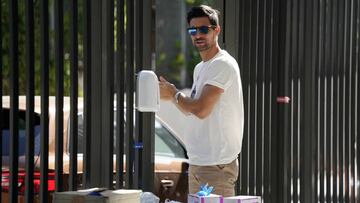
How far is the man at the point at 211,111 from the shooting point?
5129mm

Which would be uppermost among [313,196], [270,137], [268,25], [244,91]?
[268,25]

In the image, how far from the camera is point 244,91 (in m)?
6.48

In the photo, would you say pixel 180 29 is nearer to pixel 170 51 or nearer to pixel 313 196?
pixel 170 51

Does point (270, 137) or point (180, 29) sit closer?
point (270, 137)

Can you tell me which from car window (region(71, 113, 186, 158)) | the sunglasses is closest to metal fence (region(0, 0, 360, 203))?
the sunglasses

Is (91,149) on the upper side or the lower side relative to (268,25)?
lower

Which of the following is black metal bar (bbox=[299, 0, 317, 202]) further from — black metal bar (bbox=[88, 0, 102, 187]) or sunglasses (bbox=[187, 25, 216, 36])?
black metal bar (bbox=[88, 0, 102, 187])

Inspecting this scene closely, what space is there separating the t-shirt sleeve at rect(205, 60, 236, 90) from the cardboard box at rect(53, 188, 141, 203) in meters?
1.10

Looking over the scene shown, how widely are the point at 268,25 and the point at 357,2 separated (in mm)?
1729

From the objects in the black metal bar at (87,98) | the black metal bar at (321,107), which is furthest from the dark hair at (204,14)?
the black metal bar at (321,107)

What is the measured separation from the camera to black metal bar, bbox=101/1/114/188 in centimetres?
491
